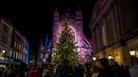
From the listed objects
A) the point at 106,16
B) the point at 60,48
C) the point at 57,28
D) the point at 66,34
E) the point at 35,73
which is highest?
the point at 57,28

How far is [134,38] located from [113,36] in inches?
374

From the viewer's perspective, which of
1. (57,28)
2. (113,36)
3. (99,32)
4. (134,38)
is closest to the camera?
(134,38)

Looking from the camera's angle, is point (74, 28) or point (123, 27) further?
point (74, 28)

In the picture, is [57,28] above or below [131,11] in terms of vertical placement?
above

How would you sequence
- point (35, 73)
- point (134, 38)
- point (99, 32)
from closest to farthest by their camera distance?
point (35, 73)
point (134, 38)
point (99, 32)

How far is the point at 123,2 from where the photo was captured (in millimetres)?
30859

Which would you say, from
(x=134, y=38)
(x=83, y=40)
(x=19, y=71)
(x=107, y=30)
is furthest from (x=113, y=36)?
(x=83, y=40)

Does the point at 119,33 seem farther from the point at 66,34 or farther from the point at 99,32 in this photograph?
the point at 99,32

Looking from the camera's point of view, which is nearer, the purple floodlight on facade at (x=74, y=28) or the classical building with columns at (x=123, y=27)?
the classical building with columns at (x=123, y=27)

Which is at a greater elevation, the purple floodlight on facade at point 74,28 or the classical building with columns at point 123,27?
the purple floodlight on facade at point 74,28

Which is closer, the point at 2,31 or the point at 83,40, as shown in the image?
the point at 2,31

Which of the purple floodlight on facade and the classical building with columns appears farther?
the purple floodlight on facade

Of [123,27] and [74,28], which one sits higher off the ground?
[74,28]

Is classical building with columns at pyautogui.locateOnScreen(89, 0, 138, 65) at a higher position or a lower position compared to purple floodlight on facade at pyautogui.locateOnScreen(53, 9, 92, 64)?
lower
